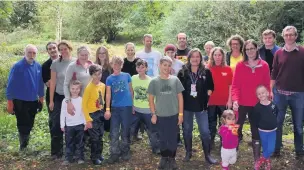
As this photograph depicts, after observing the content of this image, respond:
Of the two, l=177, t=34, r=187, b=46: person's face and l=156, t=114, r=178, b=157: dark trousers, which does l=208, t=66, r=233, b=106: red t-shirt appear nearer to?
l=156, t=114, r=178, b=157: dark trousers

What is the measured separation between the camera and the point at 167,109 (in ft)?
17.4

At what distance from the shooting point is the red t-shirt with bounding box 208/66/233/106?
584cm

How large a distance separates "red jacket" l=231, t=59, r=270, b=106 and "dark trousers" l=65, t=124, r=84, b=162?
250cm

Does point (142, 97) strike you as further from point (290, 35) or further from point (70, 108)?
point (290, 35)

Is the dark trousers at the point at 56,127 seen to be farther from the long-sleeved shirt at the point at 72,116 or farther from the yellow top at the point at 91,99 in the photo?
the yellow top at the point at 91,99

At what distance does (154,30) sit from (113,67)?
63.8 ft

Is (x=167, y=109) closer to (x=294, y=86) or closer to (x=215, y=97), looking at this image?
(x=215, y=97)

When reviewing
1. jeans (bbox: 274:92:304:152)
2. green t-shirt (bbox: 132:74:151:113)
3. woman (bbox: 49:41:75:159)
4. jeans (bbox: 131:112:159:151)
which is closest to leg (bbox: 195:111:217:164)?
jeans (bbox: 131:112:159:151)

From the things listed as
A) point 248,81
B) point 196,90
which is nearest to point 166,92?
point 196,90

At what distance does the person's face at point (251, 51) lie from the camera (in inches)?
207

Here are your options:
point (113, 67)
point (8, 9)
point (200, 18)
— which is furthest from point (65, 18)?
point (113, 67)

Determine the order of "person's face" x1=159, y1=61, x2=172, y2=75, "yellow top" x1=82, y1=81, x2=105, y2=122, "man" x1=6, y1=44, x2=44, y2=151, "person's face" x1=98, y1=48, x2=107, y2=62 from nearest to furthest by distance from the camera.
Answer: "person's face" x1=159, y1=61, x2=172, y2=75, "yellow top" x1=82, y1=81, x2=105, y2=122, "person's face" x1=98, y1=48, x2=107, y2=62, "man" x1=6, y1=44, x2=44, y2=151

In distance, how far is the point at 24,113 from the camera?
642 centimetres

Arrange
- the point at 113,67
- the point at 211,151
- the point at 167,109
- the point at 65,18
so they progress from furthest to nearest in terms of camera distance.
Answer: the point at 65,18 < the point at 211,151 < the point at 113,67 < the point at 167,109
